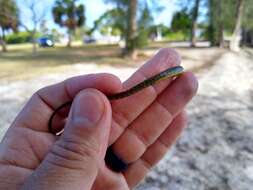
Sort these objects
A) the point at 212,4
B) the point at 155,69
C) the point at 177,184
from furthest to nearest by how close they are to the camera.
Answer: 1. the point at 212,4
2. the point at 177,184
3. the point at 155,69

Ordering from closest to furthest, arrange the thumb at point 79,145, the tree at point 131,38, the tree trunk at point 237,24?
the thumb at point 79,145, the tree at point 131,38, the tree trunk at point 237,24

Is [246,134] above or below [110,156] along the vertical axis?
below

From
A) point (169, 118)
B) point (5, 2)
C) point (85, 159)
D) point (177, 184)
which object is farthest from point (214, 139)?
point (5, 2)

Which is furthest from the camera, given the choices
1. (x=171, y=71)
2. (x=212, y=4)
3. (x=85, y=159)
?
(x=212, y=4)

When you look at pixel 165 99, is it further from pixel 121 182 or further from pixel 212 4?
pixel 212 4

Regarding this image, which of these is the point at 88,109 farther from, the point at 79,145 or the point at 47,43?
the point at 47,43

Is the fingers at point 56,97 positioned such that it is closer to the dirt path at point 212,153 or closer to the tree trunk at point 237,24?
the dirt path at point 212,153

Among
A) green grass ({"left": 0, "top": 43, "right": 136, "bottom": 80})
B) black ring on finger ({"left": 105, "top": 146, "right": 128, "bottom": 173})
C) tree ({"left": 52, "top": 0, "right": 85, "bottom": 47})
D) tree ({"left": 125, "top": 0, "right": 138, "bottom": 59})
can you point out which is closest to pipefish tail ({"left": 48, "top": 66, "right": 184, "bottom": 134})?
black ring on finger ({"left": 105, "top": 146, "right": 128, "bottom": 173})

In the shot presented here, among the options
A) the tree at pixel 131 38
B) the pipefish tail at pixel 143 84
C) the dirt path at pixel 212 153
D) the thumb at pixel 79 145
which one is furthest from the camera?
the tree at pixel 131 38

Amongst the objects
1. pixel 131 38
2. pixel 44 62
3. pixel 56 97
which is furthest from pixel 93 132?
pixel 44 62

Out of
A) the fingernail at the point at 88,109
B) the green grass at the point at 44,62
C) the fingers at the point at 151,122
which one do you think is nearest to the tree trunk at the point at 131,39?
the green grass at the point at 44,62
